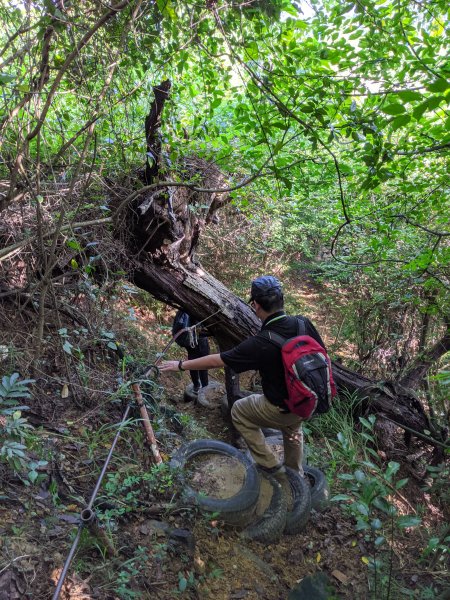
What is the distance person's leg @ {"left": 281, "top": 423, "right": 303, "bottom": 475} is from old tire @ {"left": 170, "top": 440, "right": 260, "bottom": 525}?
444 millimetres

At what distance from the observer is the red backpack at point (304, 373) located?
335 centimetres

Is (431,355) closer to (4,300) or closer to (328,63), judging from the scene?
(328,63)

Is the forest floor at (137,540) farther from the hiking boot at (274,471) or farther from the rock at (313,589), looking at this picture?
the hiking boot at (274,471)

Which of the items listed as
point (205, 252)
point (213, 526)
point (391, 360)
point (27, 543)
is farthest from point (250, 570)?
point (205, 252)

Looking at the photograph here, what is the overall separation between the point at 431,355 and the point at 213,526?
160 inches

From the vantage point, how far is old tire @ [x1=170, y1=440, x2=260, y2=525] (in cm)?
327

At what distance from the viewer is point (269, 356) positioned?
3.46 m

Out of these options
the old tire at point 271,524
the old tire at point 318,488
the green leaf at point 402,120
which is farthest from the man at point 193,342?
the green leaf at point 402,120

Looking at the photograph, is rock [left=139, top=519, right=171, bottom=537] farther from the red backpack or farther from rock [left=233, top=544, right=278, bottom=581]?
the red backpack

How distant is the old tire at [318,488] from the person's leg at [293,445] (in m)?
0.23

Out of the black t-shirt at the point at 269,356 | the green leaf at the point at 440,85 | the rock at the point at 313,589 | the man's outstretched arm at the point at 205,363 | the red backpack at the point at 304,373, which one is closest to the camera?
the green leaf at the point at 440,85

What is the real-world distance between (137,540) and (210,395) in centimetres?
322

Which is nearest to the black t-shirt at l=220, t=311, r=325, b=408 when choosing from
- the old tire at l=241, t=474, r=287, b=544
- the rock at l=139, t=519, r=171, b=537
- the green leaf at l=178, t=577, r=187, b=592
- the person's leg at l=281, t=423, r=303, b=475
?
the person's leg at l=281, t=423, r=303, b=475

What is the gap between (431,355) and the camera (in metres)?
5.80
